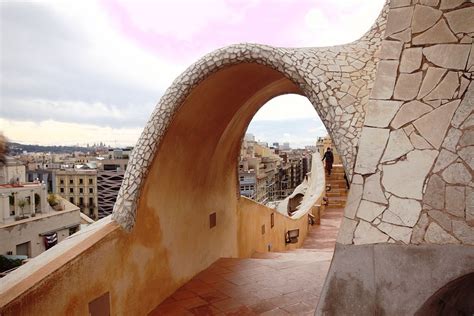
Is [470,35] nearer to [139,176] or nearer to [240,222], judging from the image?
[139,176]

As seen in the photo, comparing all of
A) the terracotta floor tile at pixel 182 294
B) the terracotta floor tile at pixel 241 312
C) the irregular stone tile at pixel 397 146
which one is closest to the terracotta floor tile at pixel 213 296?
the terracotta floor tile at pixel 182 294

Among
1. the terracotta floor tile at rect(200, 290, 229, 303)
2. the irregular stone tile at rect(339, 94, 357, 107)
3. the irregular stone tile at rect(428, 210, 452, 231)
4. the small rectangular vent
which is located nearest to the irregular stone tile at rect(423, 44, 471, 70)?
the irregular stone tile at rect(339, 94, 357, 107)

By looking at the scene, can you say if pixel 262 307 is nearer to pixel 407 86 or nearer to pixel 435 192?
pixel 435 192

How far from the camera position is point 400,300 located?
2287mm

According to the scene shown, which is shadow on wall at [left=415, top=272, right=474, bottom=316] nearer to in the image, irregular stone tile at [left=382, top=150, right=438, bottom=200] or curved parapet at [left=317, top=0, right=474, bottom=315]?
curved parapet at [left=317, top=0, right=474, bottom=315]

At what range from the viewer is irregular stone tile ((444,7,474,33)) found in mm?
2453

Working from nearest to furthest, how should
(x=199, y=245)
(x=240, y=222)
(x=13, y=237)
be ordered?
1. (x=199, y=245)
2. (x=240, y=222)
3. (x=13, y=237)

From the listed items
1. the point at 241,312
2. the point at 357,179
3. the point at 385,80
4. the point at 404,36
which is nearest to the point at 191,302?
the point at 241,312

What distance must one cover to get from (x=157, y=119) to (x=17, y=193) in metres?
19.3

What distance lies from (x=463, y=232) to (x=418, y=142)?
0.67 m

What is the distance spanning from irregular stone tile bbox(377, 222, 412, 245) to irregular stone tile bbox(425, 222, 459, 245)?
4.6 inches

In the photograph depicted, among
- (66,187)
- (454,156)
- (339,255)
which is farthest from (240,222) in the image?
(66,187)

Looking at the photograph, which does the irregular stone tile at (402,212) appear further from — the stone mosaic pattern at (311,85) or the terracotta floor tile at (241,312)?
the terracotta floor tile at (241,312)

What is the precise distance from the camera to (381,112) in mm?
2611
